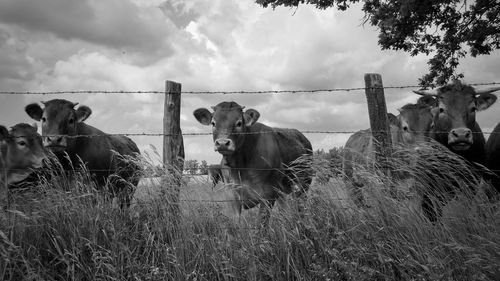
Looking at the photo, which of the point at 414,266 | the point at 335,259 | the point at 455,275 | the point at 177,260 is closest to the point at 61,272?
the point at 177,260

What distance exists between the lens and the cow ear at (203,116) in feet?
25.1

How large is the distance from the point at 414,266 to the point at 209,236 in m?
1.96

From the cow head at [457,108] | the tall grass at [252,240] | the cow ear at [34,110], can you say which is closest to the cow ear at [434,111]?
the cow head at [457,108]

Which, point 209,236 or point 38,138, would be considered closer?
point 209,236

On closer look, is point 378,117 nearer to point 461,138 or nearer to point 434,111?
point 461,138

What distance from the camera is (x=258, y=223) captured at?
5.09m

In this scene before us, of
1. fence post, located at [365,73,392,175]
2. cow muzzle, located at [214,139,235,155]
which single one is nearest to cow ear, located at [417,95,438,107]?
fence post, located at [365,73,392,175]

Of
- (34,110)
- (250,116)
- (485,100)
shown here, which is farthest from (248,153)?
Answer: (485,100)

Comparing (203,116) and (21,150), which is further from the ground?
(203,116)

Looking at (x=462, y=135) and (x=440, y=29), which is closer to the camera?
(x=462, y=135)

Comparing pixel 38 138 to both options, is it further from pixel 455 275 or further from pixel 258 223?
pixel 455 275

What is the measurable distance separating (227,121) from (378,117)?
8.04 feet

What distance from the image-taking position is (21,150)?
27.2ft

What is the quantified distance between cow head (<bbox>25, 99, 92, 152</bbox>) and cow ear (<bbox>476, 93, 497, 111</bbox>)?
622 cm
